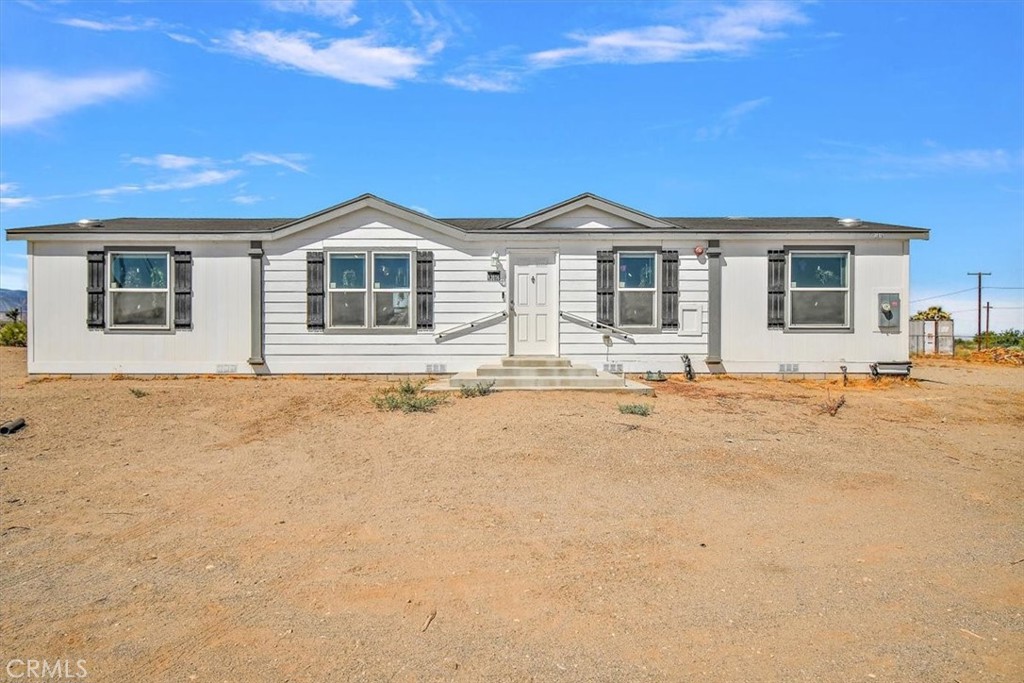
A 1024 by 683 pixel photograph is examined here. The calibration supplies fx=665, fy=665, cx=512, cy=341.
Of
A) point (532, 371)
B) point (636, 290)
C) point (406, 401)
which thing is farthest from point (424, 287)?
Answer: point (406, 401)

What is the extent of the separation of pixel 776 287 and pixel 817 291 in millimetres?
821

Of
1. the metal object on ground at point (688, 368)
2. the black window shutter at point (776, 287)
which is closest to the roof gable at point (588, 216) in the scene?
the black window shutter at point (776, 287)

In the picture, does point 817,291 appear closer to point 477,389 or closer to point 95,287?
point 477,389

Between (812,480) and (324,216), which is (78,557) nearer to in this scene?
(812,480)

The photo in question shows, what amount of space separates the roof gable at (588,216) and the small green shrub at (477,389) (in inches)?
142

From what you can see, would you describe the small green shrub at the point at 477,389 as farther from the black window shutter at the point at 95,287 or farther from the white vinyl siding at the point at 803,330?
the black window shutter at the point at 95,287

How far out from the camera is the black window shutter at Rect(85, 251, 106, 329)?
12930 millimetres

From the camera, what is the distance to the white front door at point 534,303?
13047 mm

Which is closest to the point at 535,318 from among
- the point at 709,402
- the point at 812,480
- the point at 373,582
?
the point at 709,402

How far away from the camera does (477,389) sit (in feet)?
33.6

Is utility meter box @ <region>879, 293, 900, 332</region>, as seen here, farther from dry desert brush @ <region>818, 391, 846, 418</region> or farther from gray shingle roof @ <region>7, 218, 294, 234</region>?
gray shingle roof @ <region>7, 218, 294, 234</region>

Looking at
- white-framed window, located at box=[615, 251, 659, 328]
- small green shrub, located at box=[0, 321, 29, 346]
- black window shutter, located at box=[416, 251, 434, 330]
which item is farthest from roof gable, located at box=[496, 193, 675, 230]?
small green shrub, located at box=[0, 321, 29, 346]

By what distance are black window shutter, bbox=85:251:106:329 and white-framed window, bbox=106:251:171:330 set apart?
→ 119mm

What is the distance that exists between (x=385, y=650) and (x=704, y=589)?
6.03 ft
